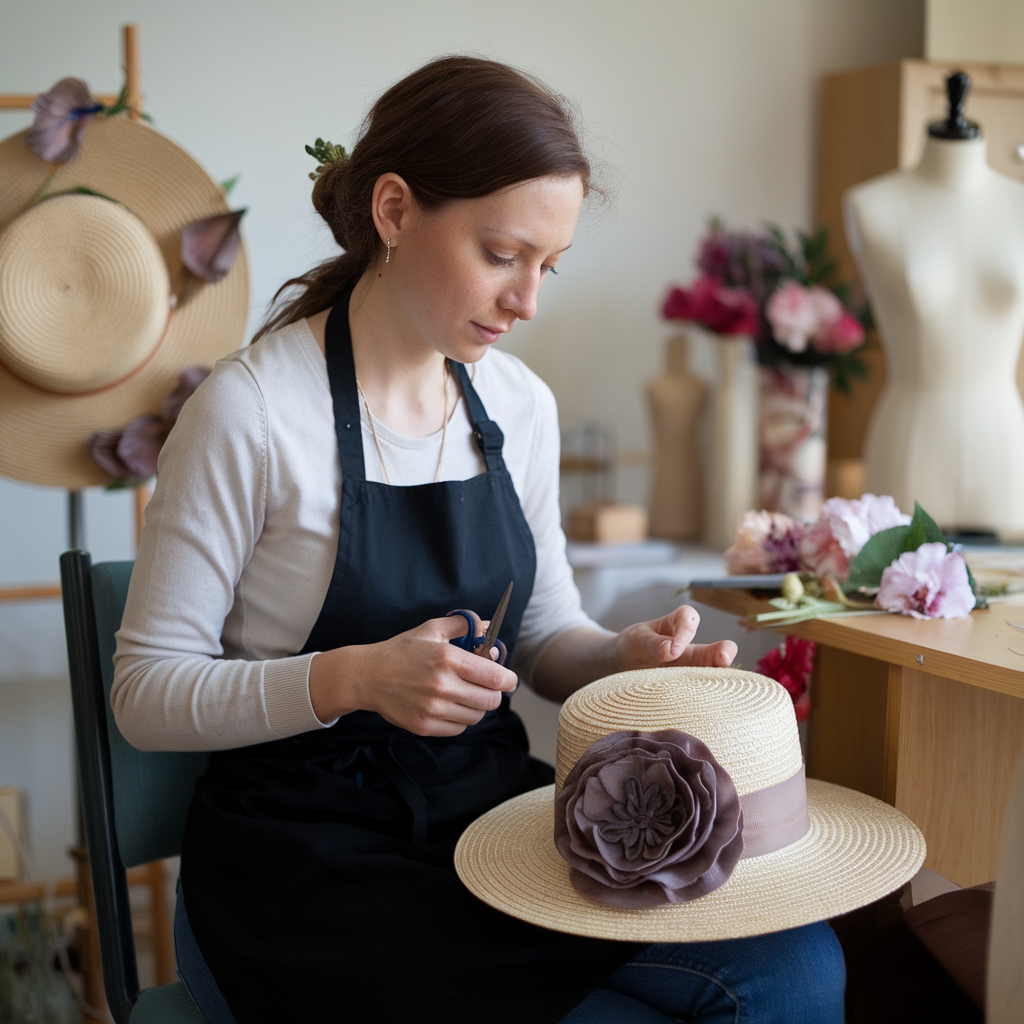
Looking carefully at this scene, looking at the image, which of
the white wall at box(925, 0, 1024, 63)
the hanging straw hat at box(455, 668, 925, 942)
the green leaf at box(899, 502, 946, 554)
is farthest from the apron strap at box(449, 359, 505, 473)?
the white wall at box(925, 0, 1024, 63)

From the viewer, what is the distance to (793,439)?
2.15 m

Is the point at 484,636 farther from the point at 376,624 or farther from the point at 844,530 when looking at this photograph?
the point at 844,530

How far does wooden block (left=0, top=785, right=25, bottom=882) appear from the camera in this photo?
188cm

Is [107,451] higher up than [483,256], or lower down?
lower down

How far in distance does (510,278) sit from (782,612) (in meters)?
0.43

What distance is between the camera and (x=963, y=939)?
100 centimetres

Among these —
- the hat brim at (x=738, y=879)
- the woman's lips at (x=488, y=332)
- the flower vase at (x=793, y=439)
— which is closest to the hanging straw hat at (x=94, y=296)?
the woman's lips at (x=488, y=332)

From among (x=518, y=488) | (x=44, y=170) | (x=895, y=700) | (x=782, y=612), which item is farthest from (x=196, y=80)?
(x=895, y=700)

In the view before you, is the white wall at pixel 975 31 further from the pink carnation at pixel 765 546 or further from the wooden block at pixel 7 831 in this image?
the wooden block at pixel 7 831

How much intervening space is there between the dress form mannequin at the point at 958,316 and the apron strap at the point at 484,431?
2.55ft

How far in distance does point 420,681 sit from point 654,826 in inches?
8.5

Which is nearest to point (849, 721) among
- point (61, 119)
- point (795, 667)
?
point (795, 667)

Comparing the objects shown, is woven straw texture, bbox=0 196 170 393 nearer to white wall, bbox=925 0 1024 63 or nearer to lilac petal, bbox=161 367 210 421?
lilac petal, bbox=161 367 210 421

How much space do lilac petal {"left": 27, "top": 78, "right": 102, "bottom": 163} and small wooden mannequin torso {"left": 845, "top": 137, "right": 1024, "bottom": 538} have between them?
113 cm
